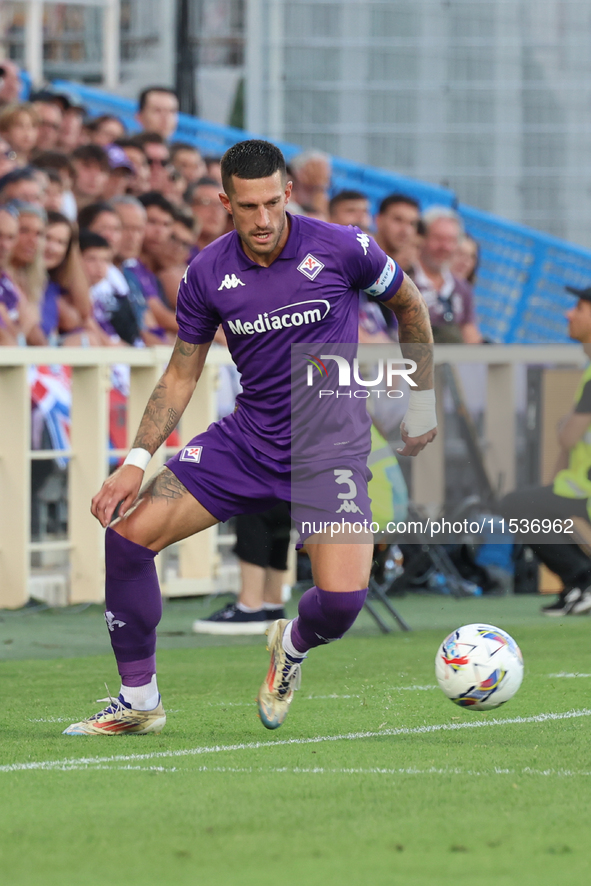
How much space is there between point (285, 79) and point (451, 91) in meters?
1.57

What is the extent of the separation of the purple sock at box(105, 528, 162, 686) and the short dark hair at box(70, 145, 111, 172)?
736 centimetres

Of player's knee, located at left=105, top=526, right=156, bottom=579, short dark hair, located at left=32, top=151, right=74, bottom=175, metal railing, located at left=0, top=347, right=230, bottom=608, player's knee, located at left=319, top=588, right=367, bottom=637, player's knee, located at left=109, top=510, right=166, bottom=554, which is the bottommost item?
metal railing, located at left=0, top=347, right=230, bottom=608

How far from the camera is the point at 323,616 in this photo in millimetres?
5578

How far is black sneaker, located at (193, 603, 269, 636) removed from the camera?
31.1 feet

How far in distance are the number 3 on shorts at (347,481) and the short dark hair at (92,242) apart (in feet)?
20.0

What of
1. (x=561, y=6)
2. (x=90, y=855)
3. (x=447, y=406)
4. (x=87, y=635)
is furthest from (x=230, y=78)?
(x=90, y=855)

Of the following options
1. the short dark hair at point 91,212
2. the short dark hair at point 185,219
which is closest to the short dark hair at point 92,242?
the short dark hair at point 91,212

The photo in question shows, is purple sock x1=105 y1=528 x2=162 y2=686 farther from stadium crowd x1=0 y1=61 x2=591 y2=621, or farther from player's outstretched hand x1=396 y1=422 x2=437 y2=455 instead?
stadium crowd x1=0 y1=61 x2=591 y2=621

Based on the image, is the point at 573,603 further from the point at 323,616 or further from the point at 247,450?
the point at 247,450

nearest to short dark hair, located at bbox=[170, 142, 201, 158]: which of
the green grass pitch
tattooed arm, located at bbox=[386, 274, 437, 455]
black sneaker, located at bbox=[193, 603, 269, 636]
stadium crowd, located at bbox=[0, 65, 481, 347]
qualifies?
stadium crowd, located at bbox=[0, 65, 481, 347]

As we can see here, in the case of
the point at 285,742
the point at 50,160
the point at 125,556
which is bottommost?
the point at 285,742

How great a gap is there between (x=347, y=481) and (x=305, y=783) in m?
1.43

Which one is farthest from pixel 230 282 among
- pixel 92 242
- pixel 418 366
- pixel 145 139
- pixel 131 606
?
pixel 145 139

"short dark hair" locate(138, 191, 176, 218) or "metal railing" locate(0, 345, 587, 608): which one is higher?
"short dark hair" locate(138, 191, 176, 218)
